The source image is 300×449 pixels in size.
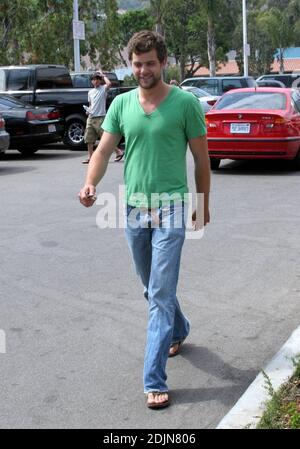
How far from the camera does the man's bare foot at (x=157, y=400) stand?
4.48 meters

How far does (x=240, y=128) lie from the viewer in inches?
536

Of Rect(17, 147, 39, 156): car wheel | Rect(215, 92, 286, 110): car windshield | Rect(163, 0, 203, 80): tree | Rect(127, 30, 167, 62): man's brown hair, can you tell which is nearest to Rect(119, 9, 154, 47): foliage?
Rect(163, 0, 203, 80): tree

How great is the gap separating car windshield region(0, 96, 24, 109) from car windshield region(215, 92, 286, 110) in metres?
5.17

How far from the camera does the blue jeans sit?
453 centimetres

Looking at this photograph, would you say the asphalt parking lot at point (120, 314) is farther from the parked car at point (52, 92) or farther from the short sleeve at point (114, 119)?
the parked car at point (52, 92)

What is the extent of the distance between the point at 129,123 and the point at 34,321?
207 cm

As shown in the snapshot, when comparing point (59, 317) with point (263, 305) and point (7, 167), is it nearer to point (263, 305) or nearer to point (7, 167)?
point (263, 305)

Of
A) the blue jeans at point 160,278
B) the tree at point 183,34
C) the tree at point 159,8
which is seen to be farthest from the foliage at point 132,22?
the blue jeans at point 160,278

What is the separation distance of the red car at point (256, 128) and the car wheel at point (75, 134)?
5587mm

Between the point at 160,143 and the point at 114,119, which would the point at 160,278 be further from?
the point at 114,119

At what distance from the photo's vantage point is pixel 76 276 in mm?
7309

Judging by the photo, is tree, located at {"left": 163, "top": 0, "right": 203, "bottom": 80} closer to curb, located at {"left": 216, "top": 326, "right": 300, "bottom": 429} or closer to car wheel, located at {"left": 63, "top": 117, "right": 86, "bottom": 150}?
car wheel, located at {"left": 63, "top": 117, "right": 86, "bottom": 150}
